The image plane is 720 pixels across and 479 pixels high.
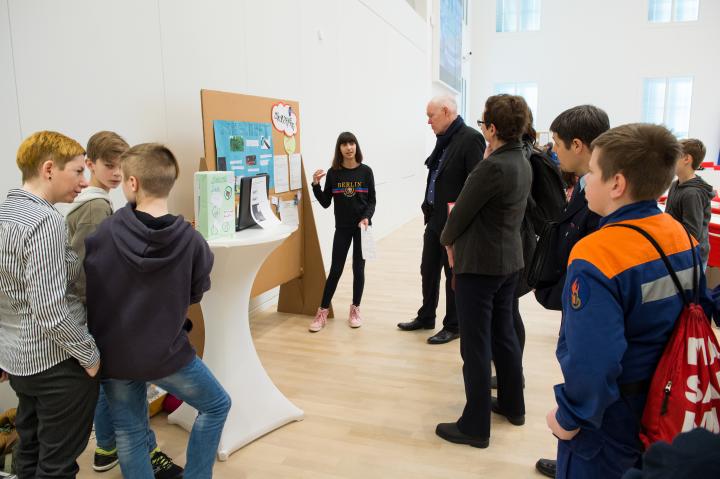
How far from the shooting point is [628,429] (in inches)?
47.3

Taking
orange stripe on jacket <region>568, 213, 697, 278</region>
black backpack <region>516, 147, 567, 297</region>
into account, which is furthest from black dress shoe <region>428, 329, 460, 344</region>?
orange stripe on jacket <region>568, 213, 697, 278</region>

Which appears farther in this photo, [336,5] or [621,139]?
[336,5]

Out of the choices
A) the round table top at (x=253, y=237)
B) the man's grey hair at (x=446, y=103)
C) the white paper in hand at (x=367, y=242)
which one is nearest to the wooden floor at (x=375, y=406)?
the white paper in hand at (x=367, y=242)

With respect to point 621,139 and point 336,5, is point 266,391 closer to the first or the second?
point 621,139

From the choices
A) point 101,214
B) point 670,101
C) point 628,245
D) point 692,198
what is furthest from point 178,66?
point 670,101

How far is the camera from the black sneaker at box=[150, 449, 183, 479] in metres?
2.13

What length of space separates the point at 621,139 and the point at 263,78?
359 cm

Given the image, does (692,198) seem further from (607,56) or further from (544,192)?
(607,56)

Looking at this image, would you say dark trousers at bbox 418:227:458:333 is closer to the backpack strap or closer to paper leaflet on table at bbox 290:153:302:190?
paper leaflet on table at bbox 290:153:302:190

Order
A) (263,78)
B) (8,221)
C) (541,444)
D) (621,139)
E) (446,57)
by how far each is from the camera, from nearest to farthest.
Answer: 1. (621,139)
2. (8,221)
3. (541,444)
4. (263,78)
5. (446,57)

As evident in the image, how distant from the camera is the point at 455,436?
7.92 feet

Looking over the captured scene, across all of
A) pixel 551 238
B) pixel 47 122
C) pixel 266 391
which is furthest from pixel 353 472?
pixel 47 122

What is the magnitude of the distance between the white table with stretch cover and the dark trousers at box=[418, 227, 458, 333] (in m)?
1.41

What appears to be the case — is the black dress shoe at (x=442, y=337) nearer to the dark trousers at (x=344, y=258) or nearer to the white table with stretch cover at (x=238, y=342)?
the dark trousers at (x=344, y=258)
